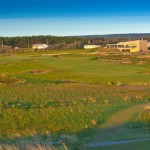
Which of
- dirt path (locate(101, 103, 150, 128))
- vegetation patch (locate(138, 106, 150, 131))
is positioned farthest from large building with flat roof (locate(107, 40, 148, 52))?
vegetation patch (locate(138, 106, 150, 131))

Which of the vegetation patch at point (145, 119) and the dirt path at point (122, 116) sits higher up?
the vegetation patch at point (145, 119)

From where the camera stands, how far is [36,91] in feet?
108

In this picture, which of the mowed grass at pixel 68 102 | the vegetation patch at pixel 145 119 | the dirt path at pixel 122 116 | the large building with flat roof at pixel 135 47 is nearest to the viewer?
the mowed grass at pixel 68 102

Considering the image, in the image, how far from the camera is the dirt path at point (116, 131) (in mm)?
15705

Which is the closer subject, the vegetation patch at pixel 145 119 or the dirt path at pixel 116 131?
the dirt path at pixel 116 131

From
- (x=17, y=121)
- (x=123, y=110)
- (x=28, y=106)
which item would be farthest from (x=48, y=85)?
(x=17, y=121)

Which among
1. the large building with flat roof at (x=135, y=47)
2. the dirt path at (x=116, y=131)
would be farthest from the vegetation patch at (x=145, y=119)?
the large building with flat roof at (x=135, y=47)

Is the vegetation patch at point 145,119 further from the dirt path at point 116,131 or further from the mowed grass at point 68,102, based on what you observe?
the mowed grass at point 68,102

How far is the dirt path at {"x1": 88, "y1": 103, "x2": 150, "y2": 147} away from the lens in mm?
15705

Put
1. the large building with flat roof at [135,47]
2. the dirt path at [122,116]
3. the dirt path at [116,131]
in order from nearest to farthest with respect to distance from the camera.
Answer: the dirt path at [116,131], the dirt path at [122,116], the large building with flat roof at [135,47]

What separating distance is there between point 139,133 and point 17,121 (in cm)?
586

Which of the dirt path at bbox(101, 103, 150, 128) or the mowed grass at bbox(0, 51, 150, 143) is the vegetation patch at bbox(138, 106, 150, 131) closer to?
the dirt path at bbox(101, 103, 150, 128)

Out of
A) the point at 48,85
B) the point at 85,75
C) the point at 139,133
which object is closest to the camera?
the point at 139,133

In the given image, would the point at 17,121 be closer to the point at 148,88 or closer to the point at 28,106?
the point at 28,106
